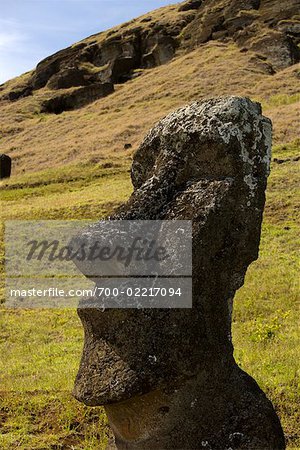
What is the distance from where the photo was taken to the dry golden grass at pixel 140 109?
3966cm

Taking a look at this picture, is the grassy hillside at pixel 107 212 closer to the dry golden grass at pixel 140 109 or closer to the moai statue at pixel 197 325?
the dry golden grass at pixel 140 109

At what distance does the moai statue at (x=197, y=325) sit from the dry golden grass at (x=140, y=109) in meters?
25.0

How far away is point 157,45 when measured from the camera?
79000 millimetres

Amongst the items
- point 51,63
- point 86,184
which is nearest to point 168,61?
point 51,63

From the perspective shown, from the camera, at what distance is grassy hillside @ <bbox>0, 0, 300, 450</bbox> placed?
6125mm

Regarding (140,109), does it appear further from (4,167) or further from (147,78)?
(4,167)

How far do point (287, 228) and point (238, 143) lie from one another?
12.9 meters

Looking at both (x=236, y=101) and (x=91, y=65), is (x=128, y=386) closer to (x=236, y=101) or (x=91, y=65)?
(x=236, y=101)

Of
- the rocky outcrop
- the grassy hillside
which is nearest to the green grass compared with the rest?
the grassy hillside

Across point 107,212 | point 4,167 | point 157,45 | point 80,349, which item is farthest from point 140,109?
point 80,349

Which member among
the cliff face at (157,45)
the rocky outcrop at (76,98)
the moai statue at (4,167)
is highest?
the cliff face at (157,45)

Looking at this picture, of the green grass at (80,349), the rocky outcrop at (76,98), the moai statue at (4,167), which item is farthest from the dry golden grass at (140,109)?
the green grass at (80,349)

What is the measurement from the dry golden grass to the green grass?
12960 mm

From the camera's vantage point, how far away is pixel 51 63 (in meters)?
91.7
